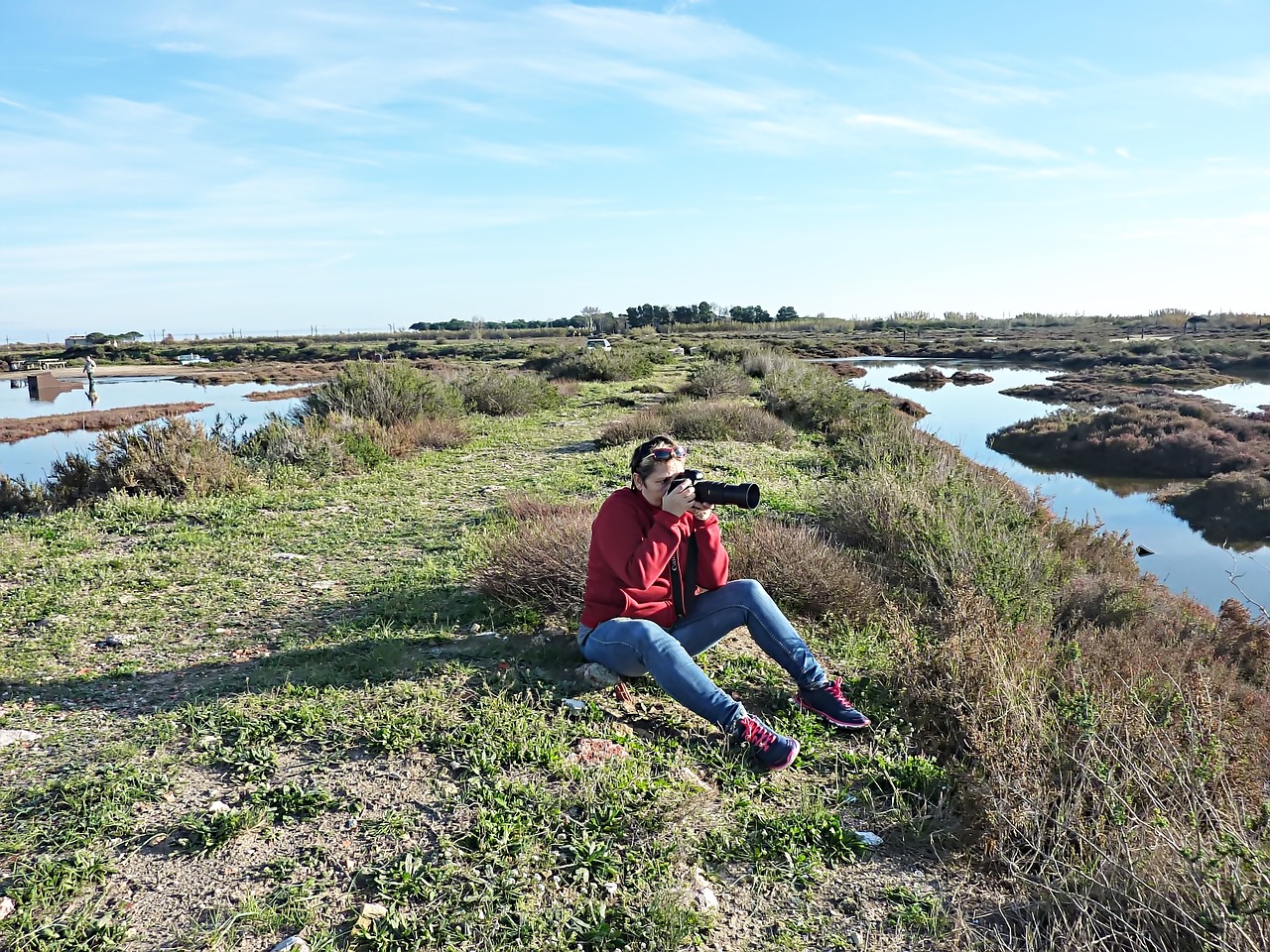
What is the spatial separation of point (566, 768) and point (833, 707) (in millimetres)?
1316

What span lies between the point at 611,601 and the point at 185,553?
14.6 feet

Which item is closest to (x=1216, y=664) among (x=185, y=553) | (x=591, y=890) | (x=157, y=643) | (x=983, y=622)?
(x=983, y=622)

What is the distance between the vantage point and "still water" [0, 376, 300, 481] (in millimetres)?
19281

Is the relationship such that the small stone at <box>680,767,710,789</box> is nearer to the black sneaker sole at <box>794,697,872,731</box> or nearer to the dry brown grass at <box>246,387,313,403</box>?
the black sneaker sole at <box>794,697,872,731</box>

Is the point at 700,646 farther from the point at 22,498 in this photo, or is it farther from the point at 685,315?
the point at 685,315

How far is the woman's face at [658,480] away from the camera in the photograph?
3.83 meters

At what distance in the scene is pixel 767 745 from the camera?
134 inches

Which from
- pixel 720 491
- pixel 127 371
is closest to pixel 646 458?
pixel 720 491

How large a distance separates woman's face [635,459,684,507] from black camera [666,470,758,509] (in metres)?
0.03

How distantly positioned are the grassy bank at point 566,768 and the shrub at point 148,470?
208cm

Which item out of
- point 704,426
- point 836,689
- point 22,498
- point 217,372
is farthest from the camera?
point 217,372

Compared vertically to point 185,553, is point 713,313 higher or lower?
higher

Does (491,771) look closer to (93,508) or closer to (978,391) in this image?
(93,508)

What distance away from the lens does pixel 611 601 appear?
3.89m
